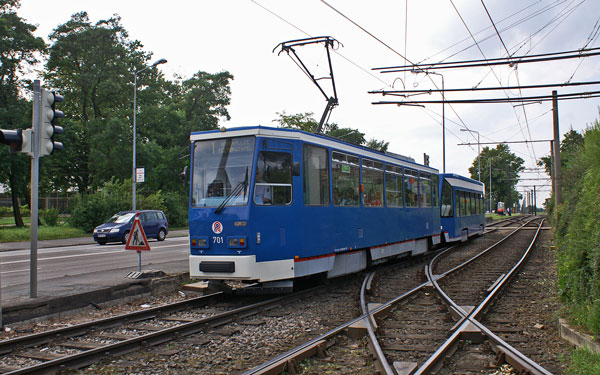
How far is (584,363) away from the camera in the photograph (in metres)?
4.92

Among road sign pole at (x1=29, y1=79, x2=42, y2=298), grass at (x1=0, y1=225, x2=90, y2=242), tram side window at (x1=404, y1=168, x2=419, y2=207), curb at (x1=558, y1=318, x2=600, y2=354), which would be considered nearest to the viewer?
curb at (x1=558, y1=318, x2=600, y2=354)

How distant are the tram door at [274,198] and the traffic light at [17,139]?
3762 mm

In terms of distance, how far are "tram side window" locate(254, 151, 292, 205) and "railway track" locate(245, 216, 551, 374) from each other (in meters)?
2.31

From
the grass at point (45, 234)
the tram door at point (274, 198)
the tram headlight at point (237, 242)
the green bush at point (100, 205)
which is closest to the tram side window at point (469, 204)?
the tram door at point (274, 198)

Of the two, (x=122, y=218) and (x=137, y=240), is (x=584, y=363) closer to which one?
(x=137, y=240)

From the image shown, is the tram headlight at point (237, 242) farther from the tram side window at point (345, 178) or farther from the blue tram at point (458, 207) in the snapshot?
the blue tram at point (458, 207)

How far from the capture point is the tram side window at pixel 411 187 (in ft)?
49.1

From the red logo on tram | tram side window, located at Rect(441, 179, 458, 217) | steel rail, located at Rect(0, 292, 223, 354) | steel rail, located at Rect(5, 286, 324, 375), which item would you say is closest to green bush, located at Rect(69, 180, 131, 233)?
tram side window, located at Rect(441, 179, 458, 217)

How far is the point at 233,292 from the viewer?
380 inches

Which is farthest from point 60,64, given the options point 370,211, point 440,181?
point 370,211

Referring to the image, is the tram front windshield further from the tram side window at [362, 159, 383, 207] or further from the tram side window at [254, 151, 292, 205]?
the tram side window at [362, 159, 383, 207]

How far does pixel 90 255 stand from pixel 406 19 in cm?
1314

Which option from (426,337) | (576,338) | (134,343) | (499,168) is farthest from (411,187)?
(499,168)

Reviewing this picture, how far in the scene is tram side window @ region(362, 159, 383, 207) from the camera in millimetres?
11906
